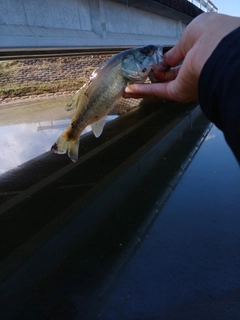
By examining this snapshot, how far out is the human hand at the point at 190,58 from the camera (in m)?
1.50

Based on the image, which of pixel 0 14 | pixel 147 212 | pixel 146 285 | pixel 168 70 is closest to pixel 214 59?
pixel 168 70

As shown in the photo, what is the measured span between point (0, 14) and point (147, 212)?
4.35 meters

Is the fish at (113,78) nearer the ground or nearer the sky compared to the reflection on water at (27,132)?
nearer the sky

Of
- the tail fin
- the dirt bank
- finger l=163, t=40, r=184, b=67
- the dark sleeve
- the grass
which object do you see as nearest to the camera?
the dark sleeve

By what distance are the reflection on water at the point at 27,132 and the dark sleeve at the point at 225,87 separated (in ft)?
24.2

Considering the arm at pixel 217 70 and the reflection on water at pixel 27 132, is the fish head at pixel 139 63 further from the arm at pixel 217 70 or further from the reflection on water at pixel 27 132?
the reflection on water at pixel 27 132

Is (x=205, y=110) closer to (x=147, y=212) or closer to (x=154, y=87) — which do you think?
(x=154, y=87)

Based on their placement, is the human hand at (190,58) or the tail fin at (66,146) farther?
the tail fin at (66,146)

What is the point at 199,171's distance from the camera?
6.85 m

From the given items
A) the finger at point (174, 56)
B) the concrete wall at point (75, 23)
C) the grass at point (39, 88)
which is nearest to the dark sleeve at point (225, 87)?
the finger at point (174, 56)

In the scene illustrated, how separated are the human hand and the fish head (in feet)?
0.26

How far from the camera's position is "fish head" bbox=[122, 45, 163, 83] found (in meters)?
2.63

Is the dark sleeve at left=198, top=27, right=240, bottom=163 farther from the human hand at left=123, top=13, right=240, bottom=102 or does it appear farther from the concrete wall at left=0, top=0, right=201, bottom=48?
the concrete wall at left=0, top=0, right=201, bottom=48

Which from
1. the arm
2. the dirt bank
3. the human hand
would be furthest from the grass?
the arm
